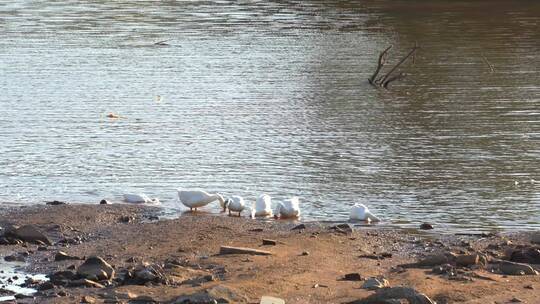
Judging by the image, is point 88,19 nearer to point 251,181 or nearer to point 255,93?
point 255,93

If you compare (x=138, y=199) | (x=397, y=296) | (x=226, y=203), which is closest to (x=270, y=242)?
(x=226, y=203)

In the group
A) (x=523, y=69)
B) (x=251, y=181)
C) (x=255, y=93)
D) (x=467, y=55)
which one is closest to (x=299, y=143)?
(x=251, y=181)

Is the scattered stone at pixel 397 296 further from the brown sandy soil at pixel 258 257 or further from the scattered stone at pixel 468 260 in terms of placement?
the scattered stone at pixel 468 260

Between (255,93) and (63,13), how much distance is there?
17693 mm

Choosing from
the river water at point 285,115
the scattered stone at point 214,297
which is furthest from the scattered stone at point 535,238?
the scattered stone at point 214,297

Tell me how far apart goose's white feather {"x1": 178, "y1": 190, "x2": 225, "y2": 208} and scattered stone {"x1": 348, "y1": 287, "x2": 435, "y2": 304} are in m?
3.86

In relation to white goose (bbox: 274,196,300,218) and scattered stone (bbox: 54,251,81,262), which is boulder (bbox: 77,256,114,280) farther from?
white goose (bbox: 274,196,300,218)

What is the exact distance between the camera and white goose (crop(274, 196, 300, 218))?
11.5m

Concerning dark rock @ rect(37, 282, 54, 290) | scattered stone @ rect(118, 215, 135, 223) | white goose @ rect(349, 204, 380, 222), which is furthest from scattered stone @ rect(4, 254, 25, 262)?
white goose @ rect(349, 204, 380, 222)

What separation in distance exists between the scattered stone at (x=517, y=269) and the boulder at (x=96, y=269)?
308 centimetres

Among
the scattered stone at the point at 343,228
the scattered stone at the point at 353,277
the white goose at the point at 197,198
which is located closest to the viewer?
the scattered stone at the point at 353,277

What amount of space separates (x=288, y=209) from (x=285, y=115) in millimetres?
6677

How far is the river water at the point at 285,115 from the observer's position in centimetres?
1293

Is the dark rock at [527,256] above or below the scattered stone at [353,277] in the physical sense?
above
